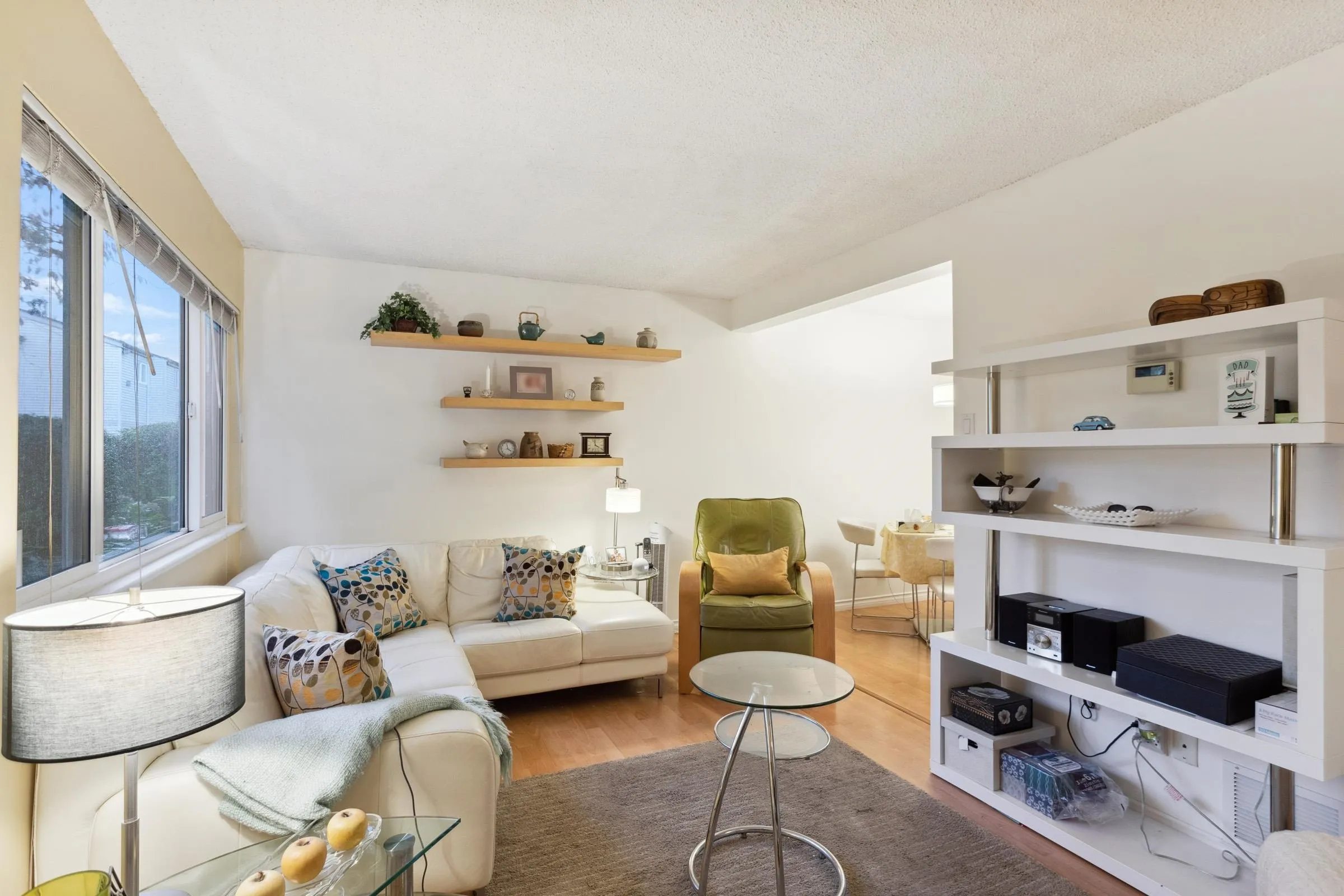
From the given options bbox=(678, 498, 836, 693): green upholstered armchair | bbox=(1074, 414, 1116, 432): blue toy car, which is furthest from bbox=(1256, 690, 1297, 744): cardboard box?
bbox=(678, 498, 836, 693): green upholstered armchair

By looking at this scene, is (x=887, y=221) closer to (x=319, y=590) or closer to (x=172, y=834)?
(x=319, y=590)

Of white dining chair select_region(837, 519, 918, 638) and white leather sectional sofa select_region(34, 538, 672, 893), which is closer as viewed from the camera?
white leather sectional sofa select_region(34, 538, 672, 893)

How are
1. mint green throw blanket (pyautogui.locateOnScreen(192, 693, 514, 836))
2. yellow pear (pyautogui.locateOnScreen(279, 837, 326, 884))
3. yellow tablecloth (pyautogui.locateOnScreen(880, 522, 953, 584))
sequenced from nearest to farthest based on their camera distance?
yellow pear (pyautogui.locateOnScreen(279, 837, 326, 884)), mint green throw blanket (pyautogui.locateOnScreen(192, 693, 514, 836)), yellow tablecloth (pyautogui.locateOnScreen(880, 522, 953, 584))

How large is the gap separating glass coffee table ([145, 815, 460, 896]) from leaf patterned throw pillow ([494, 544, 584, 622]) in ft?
6.55

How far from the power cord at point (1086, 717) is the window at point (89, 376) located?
323 centimetres

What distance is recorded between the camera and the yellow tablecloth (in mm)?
4473

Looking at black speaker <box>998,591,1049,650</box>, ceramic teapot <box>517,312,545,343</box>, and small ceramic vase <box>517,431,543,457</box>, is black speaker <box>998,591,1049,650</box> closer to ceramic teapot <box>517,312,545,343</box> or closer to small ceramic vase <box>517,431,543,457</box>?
small ceramic vase <box>517,431,543,457</box>

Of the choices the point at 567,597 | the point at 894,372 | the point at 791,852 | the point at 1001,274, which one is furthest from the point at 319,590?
the point at 894,372

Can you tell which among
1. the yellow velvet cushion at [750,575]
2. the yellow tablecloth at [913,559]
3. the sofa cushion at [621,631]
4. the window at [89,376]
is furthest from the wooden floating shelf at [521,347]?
the yellow tablecloth at [913,559]

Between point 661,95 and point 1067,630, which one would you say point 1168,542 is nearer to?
point 1067,630

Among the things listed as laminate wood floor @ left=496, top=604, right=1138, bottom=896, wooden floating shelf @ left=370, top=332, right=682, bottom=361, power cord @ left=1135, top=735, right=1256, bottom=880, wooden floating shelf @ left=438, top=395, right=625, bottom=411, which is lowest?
laminate wood floor @ left=496, top=604, right=1138, bottom=896

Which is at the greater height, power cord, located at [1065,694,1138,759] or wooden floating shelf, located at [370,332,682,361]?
wooden floating shelf, located at [370,332,682,361]

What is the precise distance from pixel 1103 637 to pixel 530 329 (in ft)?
10.8

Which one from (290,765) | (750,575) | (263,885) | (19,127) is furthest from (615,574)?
(19,127)
